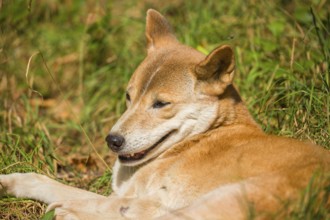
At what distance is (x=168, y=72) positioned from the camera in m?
5.40

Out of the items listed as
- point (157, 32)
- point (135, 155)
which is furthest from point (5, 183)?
point (157, 32)

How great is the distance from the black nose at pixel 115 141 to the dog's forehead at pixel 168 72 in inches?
19.0

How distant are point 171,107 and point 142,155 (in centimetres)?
45

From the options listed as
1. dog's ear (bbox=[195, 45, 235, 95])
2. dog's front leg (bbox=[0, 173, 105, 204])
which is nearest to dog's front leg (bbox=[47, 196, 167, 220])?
dog's front leg (bbox=[0, 173, 105, 204])

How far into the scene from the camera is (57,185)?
5.53 m

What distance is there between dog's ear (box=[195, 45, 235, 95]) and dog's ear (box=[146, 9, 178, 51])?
2.75 ft

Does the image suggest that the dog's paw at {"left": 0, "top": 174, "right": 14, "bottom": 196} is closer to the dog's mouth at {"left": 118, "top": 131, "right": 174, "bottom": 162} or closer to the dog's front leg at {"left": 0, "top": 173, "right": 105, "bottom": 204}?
the dog's front leg at {"left": 0, "top": 173, "right": 105, "bottom": 204}

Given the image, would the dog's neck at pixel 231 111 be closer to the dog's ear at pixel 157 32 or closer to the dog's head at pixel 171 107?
the dog's head at pixel 171 107

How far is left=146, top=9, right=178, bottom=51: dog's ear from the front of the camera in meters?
6.09

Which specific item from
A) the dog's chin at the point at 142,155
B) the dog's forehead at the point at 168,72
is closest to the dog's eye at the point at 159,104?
the dog's forehead at the point at 168,72

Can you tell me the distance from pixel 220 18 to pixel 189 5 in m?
0.60

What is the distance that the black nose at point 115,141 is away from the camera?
5.18 m

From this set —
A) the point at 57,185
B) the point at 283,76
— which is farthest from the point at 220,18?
the point at 57,185

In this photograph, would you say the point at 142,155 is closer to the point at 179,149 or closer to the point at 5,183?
the point at 179,149
